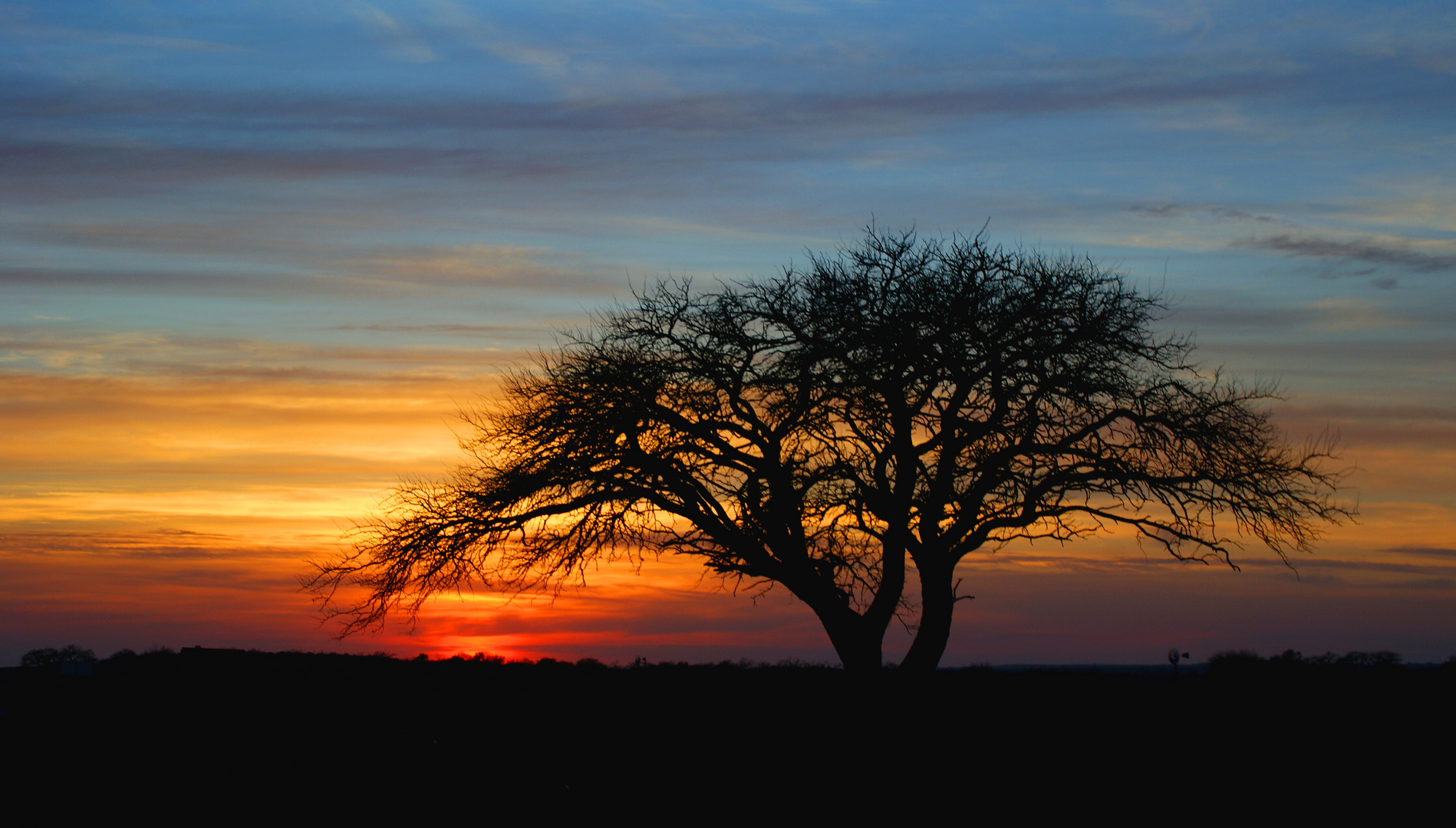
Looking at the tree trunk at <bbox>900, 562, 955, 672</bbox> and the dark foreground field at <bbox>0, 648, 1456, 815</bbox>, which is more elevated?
the tree trunk at <bbox>900, 562, 955, 672</bbox>

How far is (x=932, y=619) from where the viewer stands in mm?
20562

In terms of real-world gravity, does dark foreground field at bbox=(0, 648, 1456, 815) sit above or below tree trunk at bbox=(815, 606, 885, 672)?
below

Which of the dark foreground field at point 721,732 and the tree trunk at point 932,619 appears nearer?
the dark foreground field at point 721,732

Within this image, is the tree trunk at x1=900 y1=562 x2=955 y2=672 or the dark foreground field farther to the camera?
the tree trunk at x1=900 y1=562 x2=955 y2=672

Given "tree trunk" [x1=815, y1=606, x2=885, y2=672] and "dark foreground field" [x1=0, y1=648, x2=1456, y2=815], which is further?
"tree trunk" [x1=815, y1=606, x2=885, y2=672]

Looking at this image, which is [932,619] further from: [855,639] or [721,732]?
[721,732]

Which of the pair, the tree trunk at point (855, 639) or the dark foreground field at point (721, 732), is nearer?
the dark foreground field at point (721, 732)

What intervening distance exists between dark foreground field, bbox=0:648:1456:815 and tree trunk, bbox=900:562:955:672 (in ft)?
1.57

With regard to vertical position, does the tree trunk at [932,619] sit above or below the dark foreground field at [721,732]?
above

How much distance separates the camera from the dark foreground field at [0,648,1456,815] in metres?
13.6

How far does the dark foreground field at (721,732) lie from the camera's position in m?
13.6

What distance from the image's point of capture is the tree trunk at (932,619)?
20391 millimetres

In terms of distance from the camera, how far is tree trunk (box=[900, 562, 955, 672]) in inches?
803

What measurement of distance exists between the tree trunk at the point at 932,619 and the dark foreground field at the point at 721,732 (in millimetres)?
477
